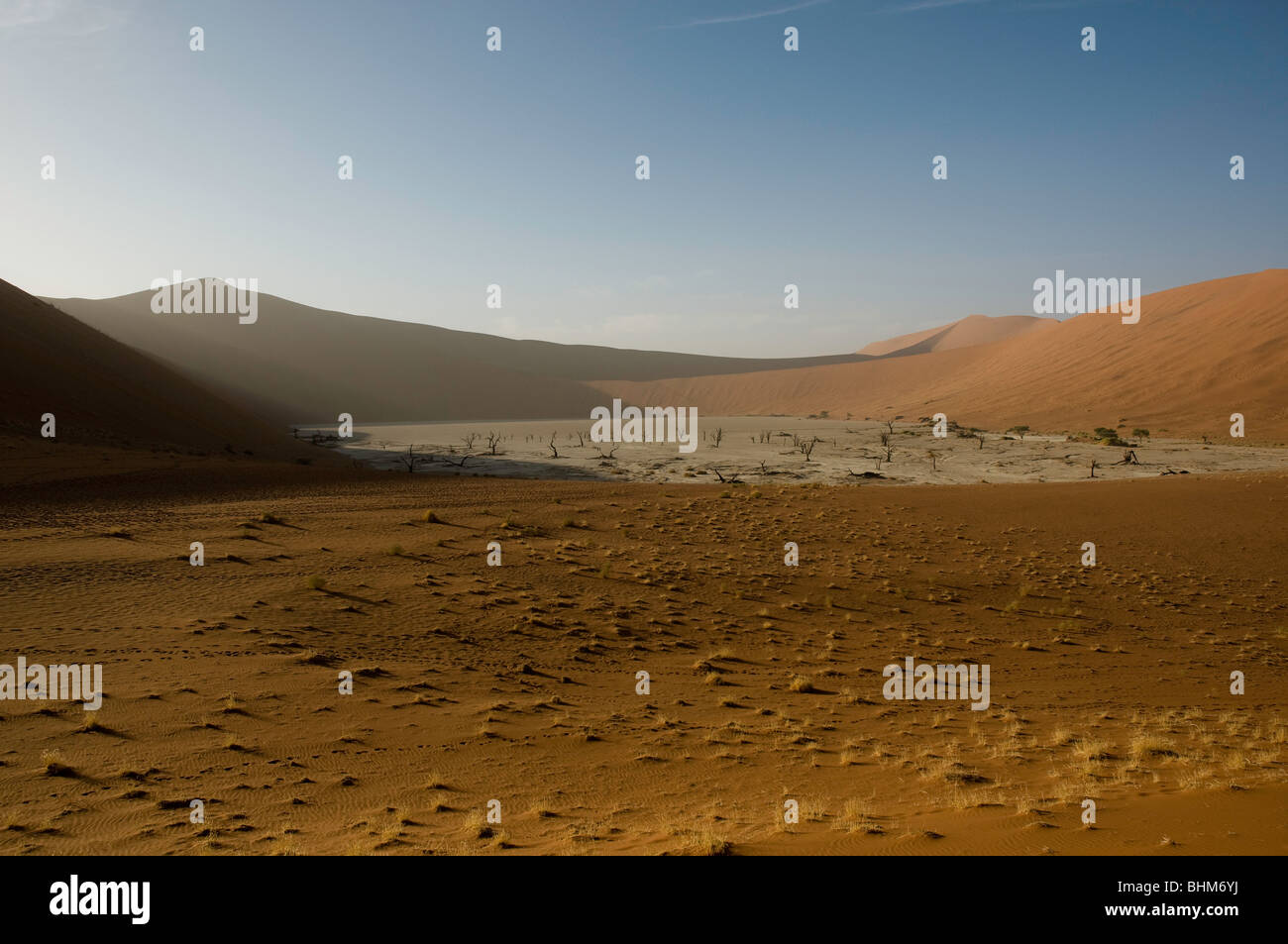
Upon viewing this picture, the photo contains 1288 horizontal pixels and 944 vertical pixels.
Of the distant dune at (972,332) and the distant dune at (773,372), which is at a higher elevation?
the distant dune at (972,332)

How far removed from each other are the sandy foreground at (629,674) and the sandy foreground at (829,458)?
9.39 m

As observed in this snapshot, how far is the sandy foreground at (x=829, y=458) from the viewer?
32.7 metres

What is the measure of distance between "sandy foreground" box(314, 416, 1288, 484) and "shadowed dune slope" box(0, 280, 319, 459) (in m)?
6.50

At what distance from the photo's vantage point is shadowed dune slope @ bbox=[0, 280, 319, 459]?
1079 inches

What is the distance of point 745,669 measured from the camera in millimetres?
→ 11898

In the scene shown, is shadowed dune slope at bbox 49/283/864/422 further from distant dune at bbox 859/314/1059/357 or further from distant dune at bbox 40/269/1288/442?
distant dune at bbox 859/314/1059/357

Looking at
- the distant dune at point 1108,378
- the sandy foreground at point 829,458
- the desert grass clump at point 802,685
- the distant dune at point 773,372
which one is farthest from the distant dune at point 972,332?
the desert grass clump at point 802,685

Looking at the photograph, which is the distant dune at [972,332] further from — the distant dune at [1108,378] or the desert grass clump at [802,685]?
the desert grass clump at [802,685]

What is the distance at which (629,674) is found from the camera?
1162 cm

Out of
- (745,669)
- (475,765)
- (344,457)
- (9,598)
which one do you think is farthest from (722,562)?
(344,457)

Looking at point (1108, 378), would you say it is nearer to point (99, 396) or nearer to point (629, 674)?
point (629, 674)

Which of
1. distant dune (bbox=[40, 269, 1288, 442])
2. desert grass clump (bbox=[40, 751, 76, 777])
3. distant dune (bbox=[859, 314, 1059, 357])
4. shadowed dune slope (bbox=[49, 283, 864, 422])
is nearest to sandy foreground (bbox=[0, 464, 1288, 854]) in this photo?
desert grass clump (bbox=[40, 751, 76, 777])
